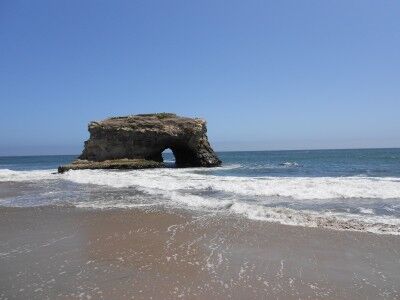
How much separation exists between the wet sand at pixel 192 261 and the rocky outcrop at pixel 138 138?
25723mm

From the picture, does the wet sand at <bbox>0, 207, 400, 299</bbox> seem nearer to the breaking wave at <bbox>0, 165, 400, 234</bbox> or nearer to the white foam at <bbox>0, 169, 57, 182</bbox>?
the breaking wave at <bbox>0, 165, 400, 234</bbox>

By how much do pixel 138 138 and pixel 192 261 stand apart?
98.2ft

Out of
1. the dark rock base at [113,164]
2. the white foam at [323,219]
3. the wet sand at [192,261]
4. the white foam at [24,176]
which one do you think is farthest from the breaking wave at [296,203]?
the dark rock base at [113,164]

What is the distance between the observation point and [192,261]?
5465 mm

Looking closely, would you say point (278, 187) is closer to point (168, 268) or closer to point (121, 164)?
point (168, 268)

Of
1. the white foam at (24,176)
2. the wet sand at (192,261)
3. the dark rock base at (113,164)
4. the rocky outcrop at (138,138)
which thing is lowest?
the wet sand at (192,261)

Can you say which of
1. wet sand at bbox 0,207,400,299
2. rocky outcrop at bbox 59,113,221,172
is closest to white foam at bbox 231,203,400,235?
wet sand at bbox 0,207,400,299

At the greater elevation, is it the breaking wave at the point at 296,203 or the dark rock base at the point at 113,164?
the dark rock base at the point at 113,164

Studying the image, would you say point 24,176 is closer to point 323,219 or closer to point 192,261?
point 323,219

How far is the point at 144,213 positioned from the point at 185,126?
83.2 ft

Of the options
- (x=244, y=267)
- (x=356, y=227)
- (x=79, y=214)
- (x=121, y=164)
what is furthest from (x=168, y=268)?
(x=121, y=164)

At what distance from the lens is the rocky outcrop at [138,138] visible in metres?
33.9

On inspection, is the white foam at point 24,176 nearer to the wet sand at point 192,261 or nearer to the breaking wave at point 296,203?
the breaking wave at point 296,203

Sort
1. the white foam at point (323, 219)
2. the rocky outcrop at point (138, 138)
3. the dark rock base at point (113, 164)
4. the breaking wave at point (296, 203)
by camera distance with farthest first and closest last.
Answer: the rocky outcrop at point (138, 138)
the dark rock base at point (113, 164)
the breaking wave at point (296, 203)
the white foam at point (323, 219)
